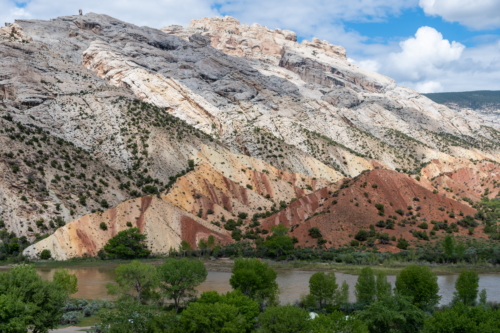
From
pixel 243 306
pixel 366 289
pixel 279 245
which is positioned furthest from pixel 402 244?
pixel 243 306

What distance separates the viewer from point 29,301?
2591 cm

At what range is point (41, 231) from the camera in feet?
204

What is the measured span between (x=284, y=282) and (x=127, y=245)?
83.9 feet

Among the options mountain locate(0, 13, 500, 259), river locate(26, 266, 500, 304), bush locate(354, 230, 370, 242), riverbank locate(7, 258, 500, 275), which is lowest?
river locate(26, 266, 500, 304)

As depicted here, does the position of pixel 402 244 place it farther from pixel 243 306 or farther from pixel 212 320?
pixel 212 320

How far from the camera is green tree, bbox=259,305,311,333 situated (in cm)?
2306

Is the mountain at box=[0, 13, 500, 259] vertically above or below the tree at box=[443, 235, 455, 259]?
above

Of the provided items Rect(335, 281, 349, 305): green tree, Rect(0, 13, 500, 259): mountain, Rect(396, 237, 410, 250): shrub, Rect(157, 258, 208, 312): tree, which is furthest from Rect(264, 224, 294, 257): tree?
Rect(157, 258, 208, 312): tree

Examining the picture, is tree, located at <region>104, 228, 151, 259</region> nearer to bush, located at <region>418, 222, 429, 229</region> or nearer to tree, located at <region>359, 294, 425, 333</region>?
bush, located at <region>418, 222, 429, 229</region>

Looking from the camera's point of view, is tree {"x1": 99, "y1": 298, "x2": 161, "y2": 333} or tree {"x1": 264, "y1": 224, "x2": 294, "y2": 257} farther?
tree {"x1": 264, "y1": 224, "x2": 294, "y2": 257}

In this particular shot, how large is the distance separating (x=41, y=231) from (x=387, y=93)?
537 ft

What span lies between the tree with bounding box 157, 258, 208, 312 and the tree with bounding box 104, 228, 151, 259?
89.5ft

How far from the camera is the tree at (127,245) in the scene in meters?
61.1

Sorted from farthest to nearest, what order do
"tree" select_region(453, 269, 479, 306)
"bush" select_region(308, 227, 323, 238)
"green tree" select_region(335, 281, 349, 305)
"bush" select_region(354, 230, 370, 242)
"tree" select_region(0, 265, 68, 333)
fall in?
1. "bush" select_region(308, 227, 323, 238)
2. "bush" select_region(354, 230, 370, 242)
3. "green tree" select_region(335, 281, 349, 305)
4. "tree" select_region(453, 269, 479, 306)
5. "tree" select_region(0, 265, 68, 333)
